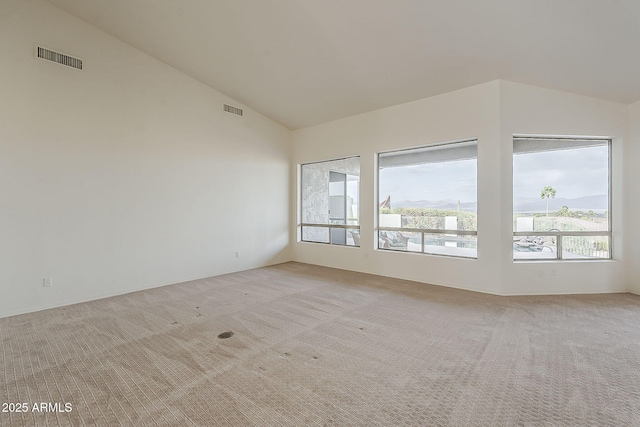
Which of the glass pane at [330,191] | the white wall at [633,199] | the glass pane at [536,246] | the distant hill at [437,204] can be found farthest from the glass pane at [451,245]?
the white wall at [633,199]

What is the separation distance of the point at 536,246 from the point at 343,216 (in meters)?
3.69

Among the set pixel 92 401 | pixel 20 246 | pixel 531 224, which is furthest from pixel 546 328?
pixel 20 246

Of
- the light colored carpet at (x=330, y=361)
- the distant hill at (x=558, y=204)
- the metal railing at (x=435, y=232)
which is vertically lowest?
the light colored carpet at (x=330, y=361)

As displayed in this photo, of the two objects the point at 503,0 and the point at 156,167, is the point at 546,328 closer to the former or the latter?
the point at 503,0

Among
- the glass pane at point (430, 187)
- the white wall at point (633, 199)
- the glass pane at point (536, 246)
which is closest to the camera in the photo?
the white wall at point (633, 199)

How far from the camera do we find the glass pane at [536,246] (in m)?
4.74

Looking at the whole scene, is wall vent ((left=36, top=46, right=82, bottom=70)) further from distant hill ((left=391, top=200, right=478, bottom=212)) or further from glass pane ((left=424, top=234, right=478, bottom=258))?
glass pane ((left=424, top=234, right=478, bottom=258))

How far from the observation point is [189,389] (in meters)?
2.22

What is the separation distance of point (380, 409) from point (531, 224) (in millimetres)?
4311

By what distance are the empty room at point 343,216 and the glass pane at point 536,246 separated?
0.19 feet

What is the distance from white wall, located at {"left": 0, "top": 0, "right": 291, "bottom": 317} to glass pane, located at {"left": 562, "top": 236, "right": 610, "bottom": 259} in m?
5.97

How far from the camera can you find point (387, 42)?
403 cm

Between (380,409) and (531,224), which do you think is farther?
(531,224)

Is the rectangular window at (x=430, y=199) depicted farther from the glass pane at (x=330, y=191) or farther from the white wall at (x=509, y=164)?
the glass pane at (x=330, y=191)
